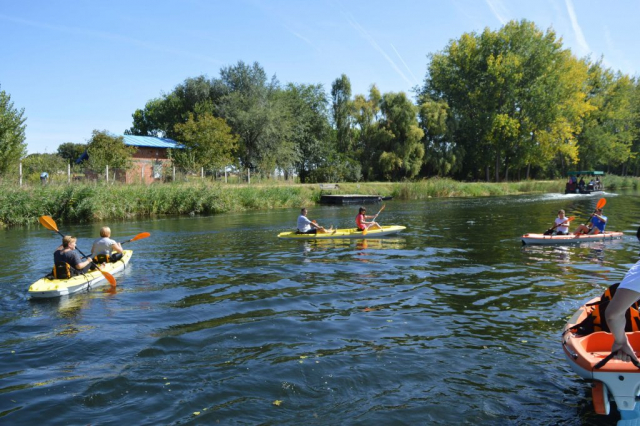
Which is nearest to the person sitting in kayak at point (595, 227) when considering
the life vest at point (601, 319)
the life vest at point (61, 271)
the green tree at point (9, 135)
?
the life vest at point (601, 319)

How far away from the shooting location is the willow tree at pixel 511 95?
52.6 meters

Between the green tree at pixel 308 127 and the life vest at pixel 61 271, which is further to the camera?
the green tree at pixel 308 127

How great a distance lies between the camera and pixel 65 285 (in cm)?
962

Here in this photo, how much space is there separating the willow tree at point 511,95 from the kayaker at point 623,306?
50.7 m

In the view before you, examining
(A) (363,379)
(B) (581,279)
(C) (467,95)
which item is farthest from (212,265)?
(C) (467,95)

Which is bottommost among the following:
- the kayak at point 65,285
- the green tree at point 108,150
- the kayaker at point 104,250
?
the kayak at point 65,285

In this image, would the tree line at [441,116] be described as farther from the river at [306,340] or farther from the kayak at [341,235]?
the river at [306,340]

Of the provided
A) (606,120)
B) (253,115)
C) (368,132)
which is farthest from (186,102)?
(606,120)

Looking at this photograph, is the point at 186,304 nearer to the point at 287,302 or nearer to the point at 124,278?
the point at 287,302

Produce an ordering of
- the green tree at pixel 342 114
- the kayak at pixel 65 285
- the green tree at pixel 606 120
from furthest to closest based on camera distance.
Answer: the green tree at pixel 606 120
the green tree at pixel 342 114
the kayak at pixel 65 285

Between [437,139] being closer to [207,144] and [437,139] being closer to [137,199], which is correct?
[207,144]

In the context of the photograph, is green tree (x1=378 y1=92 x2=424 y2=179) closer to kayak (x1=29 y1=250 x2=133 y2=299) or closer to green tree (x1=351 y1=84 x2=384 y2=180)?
green tree (x1=351 y1=84 x2=384 y2=180)

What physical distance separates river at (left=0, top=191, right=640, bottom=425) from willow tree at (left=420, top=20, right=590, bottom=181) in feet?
139

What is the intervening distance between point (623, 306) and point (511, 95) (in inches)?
2156
